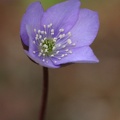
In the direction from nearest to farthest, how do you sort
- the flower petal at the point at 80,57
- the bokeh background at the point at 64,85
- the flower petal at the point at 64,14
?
the flower petal at the point at 80,57
the flower petal at the point at 64,14
the bokeh background at the point at 64,85

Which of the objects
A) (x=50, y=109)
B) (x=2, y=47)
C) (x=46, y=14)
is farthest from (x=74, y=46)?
(x=2, y=47)

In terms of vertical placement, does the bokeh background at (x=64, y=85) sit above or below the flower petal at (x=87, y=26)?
below

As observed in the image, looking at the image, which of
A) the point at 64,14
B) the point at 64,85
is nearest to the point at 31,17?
the point at 64,14

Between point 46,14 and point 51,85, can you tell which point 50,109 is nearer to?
point 51,85

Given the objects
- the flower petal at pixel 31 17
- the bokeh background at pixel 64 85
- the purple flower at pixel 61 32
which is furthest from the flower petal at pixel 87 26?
the bokeh background at pixel 64 85

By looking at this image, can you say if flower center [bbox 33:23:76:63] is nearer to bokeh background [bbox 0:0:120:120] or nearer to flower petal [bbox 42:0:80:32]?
flower petal [bbox 42:0:80:32]

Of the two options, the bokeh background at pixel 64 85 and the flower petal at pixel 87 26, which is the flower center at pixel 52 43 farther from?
the bokeh background at pixel 64 85
